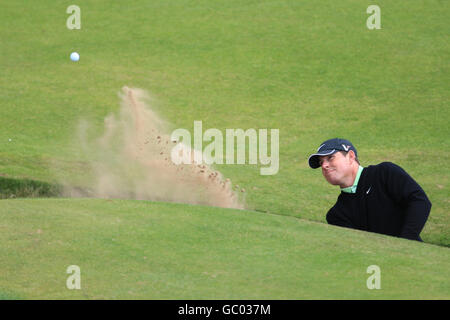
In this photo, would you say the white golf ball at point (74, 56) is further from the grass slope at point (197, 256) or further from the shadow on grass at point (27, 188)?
the grass slope at point (197, 256)

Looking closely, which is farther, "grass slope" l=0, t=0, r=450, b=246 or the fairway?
"grass slope" l=0, t=0, r=450, b=246

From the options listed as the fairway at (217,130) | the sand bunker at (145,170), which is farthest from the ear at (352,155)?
the sand bunker at (145,170)

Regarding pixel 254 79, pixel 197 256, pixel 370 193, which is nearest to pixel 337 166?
pixel 370 193

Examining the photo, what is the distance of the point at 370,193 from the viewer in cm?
413

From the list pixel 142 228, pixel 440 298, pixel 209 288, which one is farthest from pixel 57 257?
pixel 440 298

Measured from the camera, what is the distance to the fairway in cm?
312

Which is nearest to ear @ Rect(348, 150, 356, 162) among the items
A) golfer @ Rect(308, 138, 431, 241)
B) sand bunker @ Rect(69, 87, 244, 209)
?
golfer @ Rect(308, 138, 431, 241)

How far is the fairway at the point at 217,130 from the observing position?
3.12 meters

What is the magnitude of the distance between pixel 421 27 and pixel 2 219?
7270 millimetres

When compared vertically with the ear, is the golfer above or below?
below

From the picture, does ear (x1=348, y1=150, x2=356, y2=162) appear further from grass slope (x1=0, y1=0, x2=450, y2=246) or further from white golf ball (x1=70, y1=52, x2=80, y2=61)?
white golf ball (x1=70, y1=52, x2=80, y2=61)

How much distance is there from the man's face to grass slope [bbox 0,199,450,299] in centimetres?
43

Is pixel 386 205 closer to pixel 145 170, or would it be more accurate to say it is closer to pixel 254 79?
pixel 145 170
